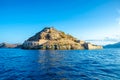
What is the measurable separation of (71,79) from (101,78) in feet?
17.5

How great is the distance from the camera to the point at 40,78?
3044cm

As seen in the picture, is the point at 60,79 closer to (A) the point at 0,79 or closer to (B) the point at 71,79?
(B) the point at 71,79

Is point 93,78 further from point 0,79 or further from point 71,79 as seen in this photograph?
point 0,79

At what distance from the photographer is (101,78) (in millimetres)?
30516

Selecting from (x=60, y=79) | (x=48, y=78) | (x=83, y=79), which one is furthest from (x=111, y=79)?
(x=48, y=78)

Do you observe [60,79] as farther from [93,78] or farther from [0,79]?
[0,79]

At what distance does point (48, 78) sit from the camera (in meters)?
30.7

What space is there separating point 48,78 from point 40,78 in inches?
55.5

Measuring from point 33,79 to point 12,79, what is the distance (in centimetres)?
359

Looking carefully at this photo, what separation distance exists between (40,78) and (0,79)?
678 cm

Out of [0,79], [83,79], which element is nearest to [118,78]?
[83,79]

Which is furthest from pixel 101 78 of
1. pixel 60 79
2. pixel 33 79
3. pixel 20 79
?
pixel 20 79

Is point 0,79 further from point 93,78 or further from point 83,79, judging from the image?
point 93,78

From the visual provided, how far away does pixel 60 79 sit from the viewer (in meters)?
29.9
